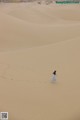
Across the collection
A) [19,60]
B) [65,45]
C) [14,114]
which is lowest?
[14,114]

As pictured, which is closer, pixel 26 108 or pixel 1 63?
pixel 26 108

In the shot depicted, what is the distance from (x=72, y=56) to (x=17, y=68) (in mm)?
4176

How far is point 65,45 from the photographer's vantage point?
21641 millimetres

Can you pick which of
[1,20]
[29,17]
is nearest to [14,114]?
[1,20]

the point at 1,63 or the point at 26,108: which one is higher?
the point at 1,63

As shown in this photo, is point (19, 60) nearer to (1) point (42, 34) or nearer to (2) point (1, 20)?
(1) point (42, 34)

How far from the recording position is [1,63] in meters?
17.8

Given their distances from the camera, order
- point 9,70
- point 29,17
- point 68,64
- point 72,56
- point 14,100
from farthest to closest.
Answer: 1. point 29,17
2. point 72,56
3. point 68,64
4. point 9,70
5. point 14,100

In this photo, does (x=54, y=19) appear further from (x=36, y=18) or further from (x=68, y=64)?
(x=68, y=64)

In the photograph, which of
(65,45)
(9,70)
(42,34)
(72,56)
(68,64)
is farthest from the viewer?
(42,34)

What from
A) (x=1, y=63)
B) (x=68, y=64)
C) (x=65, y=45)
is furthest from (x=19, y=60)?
Result: (x=65, y=45)

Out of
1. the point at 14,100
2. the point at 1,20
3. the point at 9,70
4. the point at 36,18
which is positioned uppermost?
the point at 36,18

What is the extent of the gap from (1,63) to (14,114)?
674 cm

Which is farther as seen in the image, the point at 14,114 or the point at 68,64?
the point at 68,64
